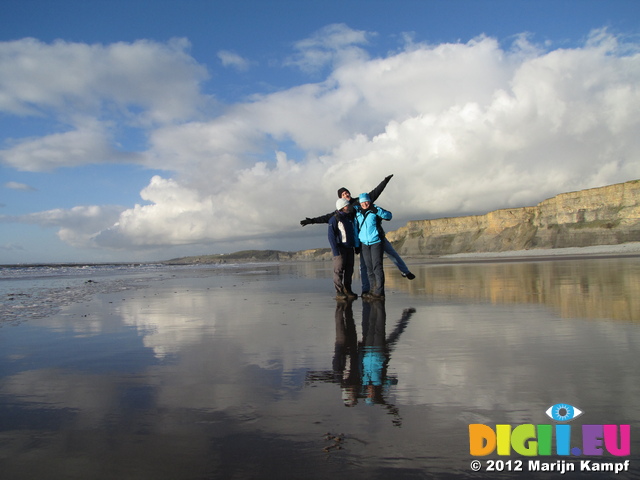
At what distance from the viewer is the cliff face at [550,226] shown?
88000 millimetres

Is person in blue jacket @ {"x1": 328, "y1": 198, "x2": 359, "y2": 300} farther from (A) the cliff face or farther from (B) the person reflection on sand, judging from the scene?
(A) the cliff face

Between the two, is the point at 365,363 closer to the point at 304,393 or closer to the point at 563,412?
the point at 304,393

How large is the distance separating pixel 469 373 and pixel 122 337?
468 cm

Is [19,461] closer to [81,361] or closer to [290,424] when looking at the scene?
[290,424]

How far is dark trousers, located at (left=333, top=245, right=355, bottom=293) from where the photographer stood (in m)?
10.2

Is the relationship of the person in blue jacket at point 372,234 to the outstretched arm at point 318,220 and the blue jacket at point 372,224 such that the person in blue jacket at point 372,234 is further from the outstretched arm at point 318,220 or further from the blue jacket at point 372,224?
the outstretched arm at point 318,220

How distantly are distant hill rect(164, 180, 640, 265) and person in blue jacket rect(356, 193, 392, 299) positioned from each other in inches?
3759

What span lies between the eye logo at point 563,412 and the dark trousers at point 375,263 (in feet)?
22.4

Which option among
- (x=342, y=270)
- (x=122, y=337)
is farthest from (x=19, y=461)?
(x=342, y=270)

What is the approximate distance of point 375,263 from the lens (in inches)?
382

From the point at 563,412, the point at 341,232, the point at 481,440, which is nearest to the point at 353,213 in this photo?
the point at 341,232

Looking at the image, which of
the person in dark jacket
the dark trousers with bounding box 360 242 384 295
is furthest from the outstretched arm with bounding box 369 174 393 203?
the dark trousers with bounding box 360 242 384 295

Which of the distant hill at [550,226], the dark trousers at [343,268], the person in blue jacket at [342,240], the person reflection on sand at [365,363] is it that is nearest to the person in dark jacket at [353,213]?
→ the person in blue jacket at [342,240]

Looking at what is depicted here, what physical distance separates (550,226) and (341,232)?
110216 millimetres
